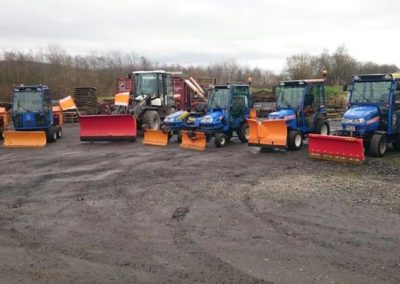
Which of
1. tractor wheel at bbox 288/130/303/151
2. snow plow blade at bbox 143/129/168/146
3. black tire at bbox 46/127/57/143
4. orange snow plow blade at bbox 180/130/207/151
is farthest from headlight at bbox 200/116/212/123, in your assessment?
black tire at bbox 46/127/57/143

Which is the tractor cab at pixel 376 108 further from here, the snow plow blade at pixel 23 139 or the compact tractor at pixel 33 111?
the compact tractor at pixel 33 111

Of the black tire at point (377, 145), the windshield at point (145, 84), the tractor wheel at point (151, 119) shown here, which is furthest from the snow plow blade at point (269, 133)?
the windshield at point (145, 84)

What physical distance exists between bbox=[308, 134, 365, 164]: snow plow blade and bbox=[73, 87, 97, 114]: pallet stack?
20.3 metres

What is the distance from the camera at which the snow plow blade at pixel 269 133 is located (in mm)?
13288

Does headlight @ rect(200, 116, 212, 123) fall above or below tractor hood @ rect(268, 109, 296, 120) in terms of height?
below

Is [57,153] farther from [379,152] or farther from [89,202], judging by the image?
[379,152]

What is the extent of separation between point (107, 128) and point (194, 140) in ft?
12.5

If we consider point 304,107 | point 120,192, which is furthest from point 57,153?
point 304,107

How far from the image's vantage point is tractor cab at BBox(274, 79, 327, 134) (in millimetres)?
13938

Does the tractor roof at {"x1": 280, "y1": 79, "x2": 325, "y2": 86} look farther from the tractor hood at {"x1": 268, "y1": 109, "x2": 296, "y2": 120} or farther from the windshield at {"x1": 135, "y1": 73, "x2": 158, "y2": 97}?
the windshield at {"x1": 135, "y1": 73, "x2": 158, "y2": 97}

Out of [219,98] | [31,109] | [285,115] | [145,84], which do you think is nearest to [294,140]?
[285,115]

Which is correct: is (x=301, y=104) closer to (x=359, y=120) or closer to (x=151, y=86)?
(x=359, y=120)

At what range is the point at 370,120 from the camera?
1205cm

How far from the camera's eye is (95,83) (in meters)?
40.8
